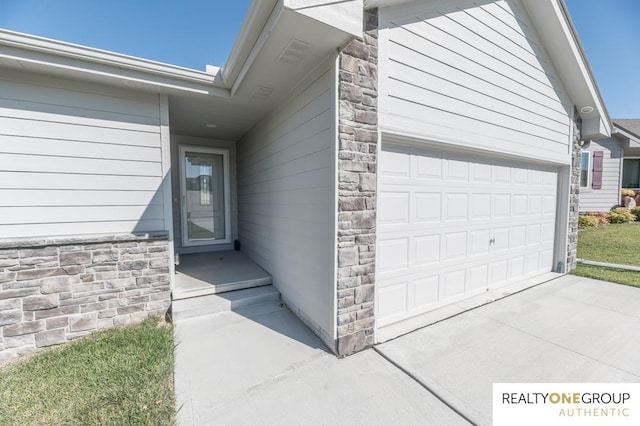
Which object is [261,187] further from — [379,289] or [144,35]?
[144,35]

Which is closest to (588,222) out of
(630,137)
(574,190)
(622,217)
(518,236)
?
(622,217)

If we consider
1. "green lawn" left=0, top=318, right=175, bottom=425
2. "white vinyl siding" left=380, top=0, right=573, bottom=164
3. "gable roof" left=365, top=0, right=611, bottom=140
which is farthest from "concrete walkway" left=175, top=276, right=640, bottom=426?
"gable roof" left=365, top=0, right=611, bottom=140

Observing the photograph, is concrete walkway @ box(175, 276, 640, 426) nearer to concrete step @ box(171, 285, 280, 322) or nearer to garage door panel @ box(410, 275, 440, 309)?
concrete step @ box(171, 285, 280, 322)

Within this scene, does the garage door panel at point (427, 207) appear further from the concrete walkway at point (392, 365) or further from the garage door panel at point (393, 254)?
the concrete walkway at point (392, 365)

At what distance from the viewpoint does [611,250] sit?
700 cm

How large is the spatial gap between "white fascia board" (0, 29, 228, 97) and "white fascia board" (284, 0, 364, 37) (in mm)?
1931

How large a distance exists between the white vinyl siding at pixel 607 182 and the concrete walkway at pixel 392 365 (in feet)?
34.6

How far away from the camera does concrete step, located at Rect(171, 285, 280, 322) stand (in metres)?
3.44

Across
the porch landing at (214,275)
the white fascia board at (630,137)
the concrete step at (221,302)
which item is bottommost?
the concrete step at (221,302)

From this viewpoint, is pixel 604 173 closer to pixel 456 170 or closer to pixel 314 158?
pixel 456 170

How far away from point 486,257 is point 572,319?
122 cm

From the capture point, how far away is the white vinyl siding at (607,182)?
1118 centimetres

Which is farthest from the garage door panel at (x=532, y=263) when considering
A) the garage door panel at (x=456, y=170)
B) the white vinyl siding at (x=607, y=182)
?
the white vinyl siding at (x=607, y=182)

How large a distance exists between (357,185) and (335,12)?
1.50 meters
